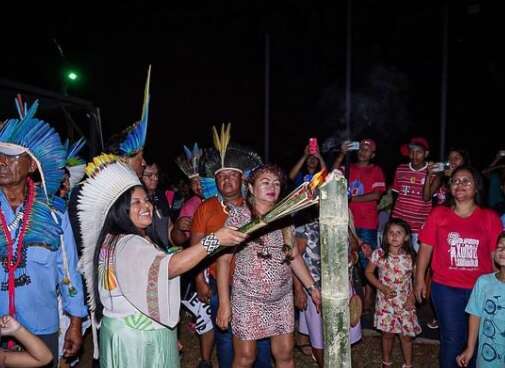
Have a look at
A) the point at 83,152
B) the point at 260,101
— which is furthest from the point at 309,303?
the point at 260,101

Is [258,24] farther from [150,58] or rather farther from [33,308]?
[33,308]

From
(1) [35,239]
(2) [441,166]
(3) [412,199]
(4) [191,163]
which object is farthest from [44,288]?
(3) [412,199]

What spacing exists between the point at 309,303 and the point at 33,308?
7.32ft

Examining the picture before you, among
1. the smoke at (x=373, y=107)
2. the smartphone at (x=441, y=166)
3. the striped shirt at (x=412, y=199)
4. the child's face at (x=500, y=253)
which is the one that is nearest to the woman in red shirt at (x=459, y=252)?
the child's face at (x=500, y=253)

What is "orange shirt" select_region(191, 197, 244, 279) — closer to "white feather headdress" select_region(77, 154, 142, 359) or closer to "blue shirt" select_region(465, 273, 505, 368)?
"white feather headdress" select_region(77, 154, 142, 359)

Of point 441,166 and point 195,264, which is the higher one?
point 441,166

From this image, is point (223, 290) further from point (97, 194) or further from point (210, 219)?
point (97, 194)

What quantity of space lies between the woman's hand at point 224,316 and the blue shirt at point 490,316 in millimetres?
1688

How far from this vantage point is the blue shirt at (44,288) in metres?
2.99

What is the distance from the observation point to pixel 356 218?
6.34 metres

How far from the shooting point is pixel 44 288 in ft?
10.1

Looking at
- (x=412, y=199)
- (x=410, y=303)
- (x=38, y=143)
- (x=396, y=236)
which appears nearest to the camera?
(x=38, y=143)

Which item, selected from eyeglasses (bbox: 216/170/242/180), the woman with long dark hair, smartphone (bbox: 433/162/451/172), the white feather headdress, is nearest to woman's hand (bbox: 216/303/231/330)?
the woman with long dark hair

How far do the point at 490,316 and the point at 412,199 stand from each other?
102 inches
